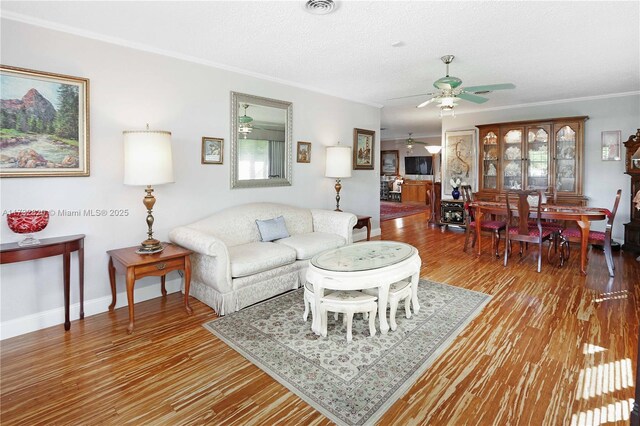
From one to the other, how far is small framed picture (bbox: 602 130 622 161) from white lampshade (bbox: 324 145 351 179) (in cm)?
434

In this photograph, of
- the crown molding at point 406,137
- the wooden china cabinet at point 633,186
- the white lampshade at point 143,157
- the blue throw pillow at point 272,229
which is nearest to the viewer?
the white lampshade at point 143,157

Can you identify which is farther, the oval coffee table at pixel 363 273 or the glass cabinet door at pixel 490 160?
the glass cabinet door at pixel 490 160

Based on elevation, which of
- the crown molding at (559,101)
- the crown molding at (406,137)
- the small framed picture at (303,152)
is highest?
the crown molding at (406,137)

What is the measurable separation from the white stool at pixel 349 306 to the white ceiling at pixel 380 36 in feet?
7.19

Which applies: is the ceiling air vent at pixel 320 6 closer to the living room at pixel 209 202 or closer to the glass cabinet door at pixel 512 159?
the living room at pixel 209 202

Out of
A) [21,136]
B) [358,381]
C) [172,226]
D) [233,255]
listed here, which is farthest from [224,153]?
[358,381]

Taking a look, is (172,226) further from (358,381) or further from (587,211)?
(587,211)

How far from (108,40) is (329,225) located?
3036 millimetres

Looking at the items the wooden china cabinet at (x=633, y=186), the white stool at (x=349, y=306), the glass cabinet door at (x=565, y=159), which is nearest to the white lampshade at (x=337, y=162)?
the white stool at (x=349, y=306)

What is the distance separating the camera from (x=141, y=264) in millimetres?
2814

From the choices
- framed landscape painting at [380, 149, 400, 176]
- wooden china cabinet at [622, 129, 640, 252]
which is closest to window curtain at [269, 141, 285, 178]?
wooden china cabinet at [622, 129, 640, 252]

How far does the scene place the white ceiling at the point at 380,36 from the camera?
8.63 feet

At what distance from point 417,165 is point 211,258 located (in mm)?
11423

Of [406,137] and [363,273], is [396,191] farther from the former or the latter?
[363,273]
